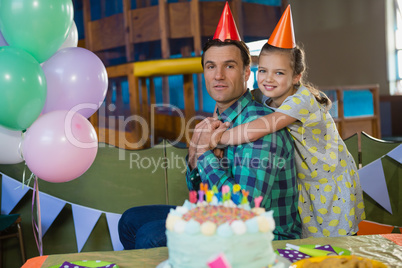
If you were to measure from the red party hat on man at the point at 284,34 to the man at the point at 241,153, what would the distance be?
16 centimetres

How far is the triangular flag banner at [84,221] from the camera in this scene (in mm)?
2898

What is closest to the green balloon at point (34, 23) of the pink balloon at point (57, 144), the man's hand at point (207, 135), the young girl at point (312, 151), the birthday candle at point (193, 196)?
the pink balloon at point (57, 144)

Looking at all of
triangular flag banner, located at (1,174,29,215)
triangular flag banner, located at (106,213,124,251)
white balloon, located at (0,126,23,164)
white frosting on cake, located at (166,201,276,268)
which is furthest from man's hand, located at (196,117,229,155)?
triangular flag banner, located at (1,174,29,215)

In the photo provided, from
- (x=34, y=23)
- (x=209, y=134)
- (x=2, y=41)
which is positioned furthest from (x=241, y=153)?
(x=2, y=41)

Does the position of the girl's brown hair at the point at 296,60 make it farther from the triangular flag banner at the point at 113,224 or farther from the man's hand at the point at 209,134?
the triangular flag banner at the point at 113,224

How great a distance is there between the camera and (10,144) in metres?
1.88

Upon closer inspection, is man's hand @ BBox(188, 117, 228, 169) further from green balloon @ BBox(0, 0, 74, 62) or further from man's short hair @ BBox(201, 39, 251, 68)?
green balloon @ BBox(0, 0, 74, 62)

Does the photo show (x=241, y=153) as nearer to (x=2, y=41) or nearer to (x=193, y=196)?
(x=193, y=196)

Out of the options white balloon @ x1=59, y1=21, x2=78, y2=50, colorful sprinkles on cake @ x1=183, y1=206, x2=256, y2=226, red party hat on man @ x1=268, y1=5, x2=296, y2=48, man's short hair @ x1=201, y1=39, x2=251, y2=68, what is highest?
white balloon @ x1=59, y1=21, x2=78, y2=50

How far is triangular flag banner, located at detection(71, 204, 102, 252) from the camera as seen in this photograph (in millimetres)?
2898

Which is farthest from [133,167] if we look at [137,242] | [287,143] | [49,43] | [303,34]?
[303,34]

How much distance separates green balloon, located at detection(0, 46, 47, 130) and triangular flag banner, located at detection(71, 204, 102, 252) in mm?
1299

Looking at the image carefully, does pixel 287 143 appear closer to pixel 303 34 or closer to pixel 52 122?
pixel 52 122

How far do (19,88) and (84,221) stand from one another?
59.4 inches
